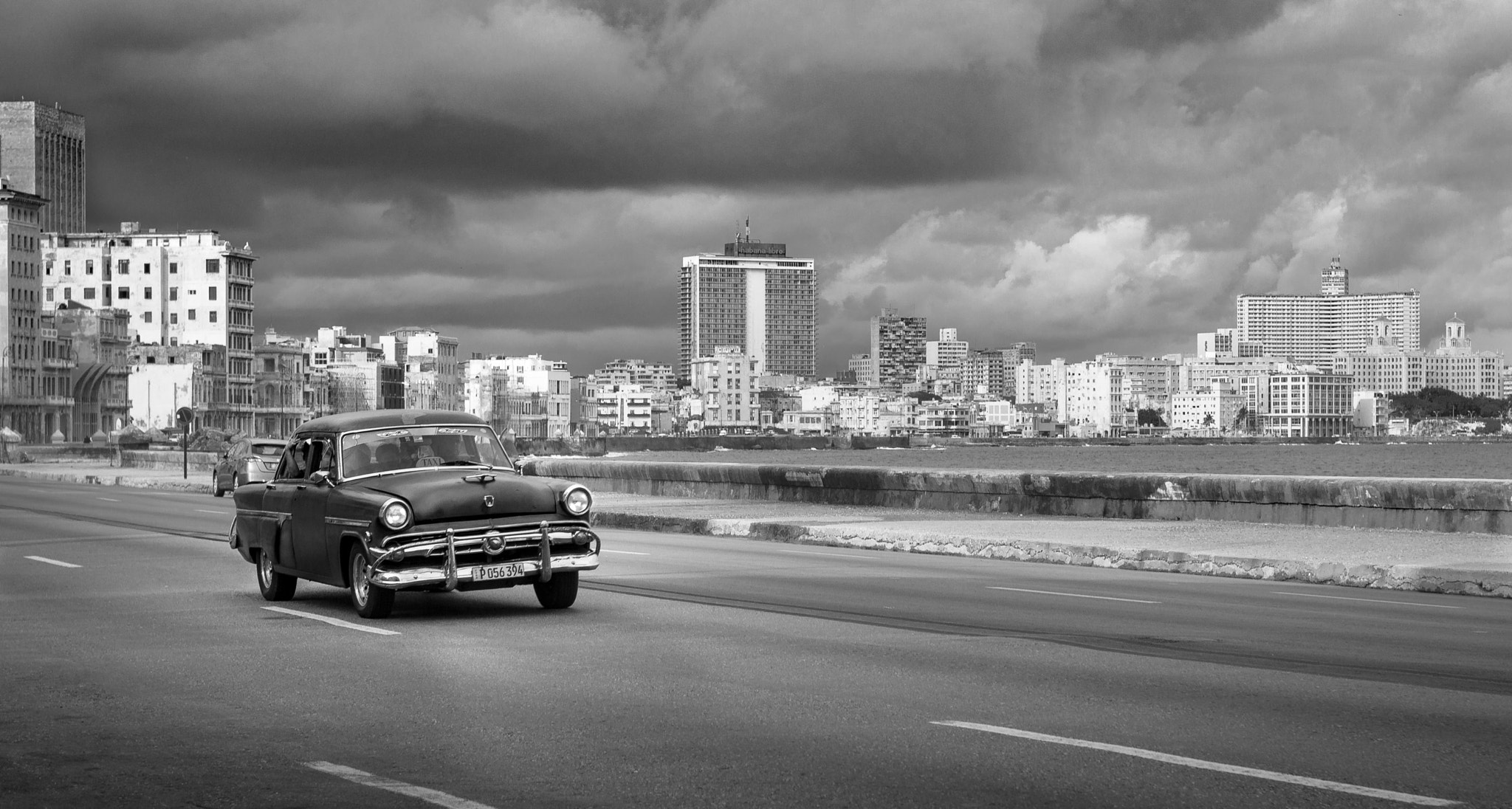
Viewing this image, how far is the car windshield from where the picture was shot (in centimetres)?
1542

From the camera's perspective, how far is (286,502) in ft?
52.9

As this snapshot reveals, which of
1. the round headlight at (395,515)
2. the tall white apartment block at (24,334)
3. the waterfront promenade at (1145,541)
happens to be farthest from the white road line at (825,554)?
the tall white apartment block at (24,334)

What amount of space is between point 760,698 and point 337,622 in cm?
572

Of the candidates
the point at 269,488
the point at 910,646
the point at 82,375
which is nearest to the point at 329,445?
the point at 269,488

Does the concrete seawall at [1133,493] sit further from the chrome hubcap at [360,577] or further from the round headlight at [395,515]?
the round headlight at [395,515]

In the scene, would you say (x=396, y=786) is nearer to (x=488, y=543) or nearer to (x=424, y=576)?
(x=424, y=576)

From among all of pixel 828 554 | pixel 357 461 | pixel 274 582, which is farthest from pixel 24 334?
pixel 357 461

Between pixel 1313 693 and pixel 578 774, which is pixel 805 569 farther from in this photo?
pixel 578 774

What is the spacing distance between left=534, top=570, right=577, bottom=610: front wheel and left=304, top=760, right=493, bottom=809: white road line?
6.75 m

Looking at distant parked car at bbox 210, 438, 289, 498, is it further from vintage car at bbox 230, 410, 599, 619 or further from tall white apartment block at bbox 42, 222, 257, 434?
tall white apartment block at bbox 42, 222, 257, 434

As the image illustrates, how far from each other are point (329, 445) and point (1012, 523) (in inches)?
567

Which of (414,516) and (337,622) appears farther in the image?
(337,622)

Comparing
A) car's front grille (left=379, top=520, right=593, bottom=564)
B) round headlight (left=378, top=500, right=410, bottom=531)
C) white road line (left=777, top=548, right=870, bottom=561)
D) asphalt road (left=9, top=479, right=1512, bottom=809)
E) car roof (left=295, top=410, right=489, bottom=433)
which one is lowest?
white road line (left=777, top=548, right=870, bottom=561)

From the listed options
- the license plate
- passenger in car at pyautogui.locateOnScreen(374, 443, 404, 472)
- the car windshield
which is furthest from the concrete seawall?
the license plate
